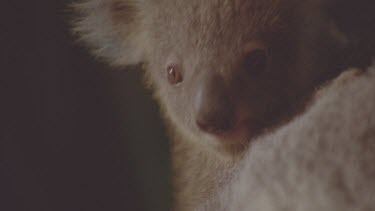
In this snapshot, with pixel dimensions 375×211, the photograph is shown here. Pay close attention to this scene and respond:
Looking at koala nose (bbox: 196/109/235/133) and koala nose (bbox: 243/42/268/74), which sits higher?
koala nose (bbox: 243/42/268/74)

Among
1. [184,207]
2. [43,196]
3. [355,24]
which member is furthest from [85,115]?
[355,24]

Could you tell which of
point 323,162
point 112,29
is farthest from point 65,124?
point 323,162

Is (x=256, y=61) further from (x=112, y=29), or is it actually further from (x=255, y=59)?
(x=112, y=29)

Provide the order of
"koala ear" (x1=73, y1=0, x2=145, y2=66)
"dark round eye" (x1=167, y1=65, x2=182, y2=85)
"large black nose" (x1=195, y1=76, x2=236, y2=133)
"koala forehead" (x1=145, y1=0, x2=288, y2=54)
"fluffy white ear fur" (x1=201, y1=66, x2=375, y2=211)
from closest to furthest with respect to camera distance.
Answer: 1. "fluffy white ear fur" (x1=201, y1=66, x2=375, y2=211)
2. "large black nose" (x1=195, y1=76, x2=236, y2=133)
3. "koala forehead" (x1=145, y1=0, x2=288, y2=54)
4. "dark round eye" (x1=167, y1=65, x2=182, y2=85)
5. "koala ear" (x1=73, y1=0, x2=145, y2=66)

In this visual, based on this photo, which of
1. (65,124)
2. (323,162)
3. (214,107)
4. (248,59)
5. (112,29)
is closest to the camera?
(323,162)

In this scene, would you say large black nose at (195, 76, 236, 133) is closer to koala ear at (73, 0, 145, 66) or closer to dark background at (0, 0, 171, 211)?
koala ear at (73, 0, 145, 66)

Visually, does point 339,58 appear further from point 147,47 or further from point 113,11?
point 113,11

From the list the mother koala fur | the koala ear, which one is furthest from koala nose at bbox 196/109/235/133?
the koala ear
